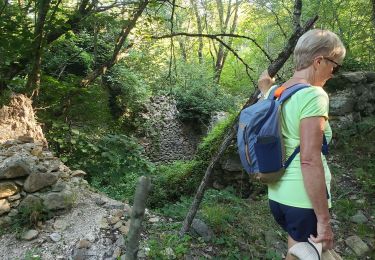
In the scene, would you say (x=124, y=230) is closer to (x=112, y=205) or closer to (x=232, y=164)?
(x=112, y=205)

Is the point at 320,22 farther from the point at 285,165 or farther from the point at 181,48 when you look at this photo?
the point at 181,48

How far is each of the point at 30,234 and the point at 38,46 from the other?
2871 mm

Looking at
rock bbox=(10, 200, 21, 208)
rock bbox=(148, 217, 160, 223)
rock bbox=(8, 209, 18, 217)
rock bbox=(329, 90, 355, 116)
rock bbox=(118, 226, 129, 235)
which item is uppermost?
rock bbox=(329, 90, 355, 116)

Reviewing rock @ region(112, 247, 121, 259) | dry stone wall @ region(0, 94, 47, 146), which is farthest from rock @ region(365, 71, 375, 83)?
dry stone wall @ region(0, 94, 47, 146)

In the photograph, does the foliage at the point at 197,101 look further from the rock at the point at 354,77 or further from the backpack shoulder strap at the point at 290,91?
the backpack shoulder strap at the point at 290,91

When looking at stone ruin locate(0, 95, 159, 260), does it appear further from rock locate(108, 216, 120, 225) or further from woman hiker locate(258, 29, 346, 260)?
woman hiker locate(258, 29, 346, 260)

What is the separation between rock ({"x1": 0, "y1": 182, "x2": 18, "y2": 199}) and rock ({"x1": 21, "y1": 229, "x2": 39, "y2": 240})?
1.56 feet

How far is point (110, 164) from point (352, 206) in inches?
160

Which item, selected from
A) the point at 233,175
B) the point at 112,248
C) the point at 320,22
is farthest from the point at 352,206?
the point at 320,22

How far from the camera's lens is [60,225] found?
358 cm

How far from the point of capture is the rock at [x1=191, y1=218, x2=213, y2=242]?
3564mm

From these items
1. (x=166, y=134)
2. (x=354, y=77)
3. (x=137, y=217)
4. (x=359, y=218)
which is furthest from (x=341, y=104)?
(x=166, y=134)

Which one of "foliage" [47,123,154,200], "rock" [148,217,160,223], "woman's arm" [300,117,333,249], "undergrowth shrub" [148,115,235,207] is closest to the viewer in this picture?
"woman's arm" [300,117,333,249]

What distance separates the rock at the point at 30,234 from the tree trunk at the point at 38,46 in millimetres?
2762
